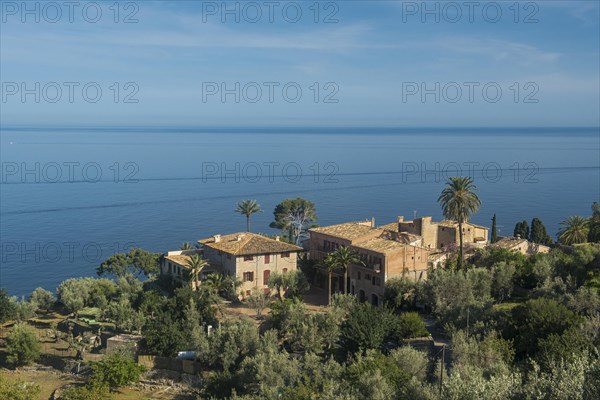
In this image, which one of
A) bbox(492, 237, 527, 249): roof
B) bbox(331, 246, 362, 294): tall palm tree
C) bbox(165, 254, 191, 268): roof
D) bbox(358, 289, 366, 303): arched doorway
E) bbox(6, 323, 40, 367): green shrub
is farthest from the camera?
bbox(492, 237, 527, 249): roof

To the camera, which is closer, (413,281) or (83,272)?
(413,281)

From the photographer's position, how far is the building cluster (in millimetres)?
47094

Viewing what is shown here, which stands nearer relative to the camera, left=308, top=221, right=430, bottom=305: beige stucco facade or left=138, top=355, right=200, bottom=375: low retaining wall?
left=138, top=355, right=200, bottom=375: low retaining wall

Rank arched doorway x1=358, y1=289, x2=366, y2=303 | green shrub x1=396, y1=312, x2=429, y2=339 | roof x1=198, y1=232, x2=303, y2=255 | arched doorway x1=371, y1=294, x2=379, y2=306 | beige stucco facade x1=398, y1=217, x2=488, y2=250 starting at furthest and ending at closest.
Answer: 1. beige stucco facade x1=398, y1=217, x2=488, y2=250
2. roof x1=198, y1=232, x2=303, y2=255
3. arched doorway x1=358, y1=289, x2=366, y2=303
4. arched doorway x1=371, y1=294, x2=379, y2=306
5. green shrub x1=396, y1=312, x2=429, y2=339

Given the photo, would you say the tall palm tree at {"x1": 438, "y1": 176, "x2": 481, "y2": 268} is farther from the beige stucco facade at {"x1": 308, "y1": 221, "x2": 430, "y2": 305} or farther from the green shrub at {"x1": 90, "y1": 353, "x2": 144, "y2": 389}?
the green shrub at {"x1": 90, "y1": 353, "x2": 144, "y2": 389}

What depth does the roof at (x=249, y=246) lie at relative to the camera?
1933 inches

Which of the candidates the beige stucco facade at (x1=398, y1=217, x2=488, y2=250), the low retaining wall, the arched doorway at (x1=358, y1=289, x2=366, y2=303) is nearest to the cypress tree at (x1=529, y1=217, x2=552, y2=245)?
the beige stucco facade at (x1=398, y1=217, x2=488, y2=250)

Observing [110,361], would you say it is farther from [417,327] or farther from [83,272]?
[83,272]

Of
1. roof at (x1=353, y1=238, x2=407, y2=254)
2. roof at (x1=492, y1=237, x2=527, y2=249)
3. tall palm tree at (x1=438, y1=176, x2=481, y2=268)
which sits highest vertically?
tall palm tree at (x1=438, y1=176, x2=481, y2=268)

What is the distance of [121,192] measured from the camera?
133 m

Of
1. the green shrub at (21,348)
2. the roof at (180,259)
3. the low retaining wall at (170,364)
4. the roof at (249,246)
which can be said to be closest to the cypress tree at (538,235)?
the roof at (249,246)

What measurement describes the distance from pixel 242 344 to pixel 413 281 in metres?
16.1

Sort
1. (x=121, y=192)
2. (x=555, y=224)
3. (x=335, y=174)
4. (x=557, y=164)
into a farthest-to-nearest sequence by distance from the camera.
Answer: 1. (x=557, y=164)
2. (x=335, y=174)
3. (x=121, y=192)
4. (x=555, y=224)

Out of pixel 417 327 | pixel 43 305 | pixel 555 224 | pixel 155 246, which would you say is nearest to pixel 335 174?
pixel 555 224
